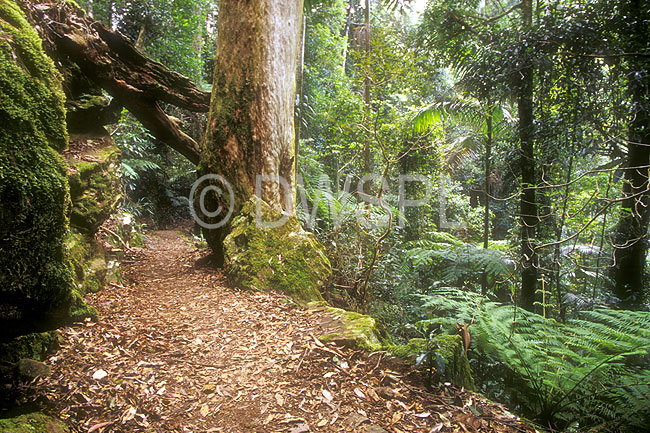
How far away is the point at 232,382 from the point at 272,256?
1.52 meters

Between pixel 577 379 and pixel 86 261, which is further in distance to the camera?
pixel 86 261

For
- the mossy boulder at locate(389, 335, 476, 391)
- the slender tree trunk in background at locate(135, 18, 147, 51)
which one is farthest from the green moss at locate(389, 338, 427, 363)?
the slender tree trunk in background at locate(135, 18, 147, 51)

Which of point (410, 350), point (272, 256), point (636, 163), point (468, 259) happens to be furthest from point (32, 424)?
point (636, 163)

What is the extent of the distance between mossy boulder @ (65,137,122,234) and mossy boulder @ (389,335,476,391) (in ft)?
9.64

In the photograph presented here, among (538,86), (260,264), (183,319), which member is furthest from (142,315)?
(538,86)

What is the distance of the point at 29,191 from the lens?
151 centimetres

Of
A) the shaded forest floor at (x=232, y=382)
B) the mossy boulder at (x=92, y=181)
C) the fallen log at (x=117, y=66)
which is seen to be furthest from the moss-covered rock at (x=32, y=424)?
the fallen log at (x=117, y=66)

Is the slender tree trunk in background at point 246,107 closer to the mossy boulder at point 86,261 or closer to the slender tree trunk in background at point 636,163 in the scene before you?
the mossy boulder at point 86,261

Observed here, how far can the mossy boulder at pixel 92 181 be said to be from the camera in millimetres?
3000

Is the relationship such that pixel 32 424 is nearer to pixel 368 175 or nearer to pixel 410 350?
pixel 410 350

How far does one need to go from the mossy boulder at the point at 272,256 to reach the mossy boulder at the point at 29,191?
1604 mm

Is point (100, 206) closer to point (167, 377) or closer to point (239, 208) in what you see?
point (239, 208)

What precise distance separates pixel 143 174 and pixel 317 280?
26.3 feet
